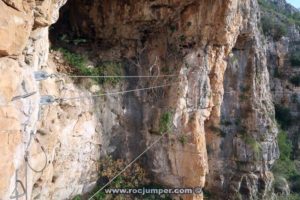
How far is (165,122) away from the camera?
9836mm

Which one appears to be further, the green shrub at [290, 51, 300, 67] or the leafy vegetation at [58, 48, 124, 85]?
the green shrub at [290, 51, 300, 67]

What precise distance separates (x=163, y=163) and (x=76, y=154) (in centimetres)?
292

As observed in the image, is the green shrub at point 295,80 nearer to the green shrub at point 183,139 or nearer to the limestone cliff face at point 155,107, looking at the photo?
the limestone cliff face at point 155,107

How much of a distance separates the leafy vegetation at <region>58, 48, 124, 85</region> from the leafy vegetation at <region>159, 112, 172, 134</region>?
5.54 ft

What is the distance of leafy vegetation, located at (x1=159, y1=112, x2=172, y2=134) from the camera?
32.2 feet

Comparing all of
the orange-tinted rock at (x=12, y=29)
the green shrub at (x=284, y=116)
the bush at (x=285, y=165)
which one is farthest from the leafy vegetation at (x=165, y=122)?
the green shrub at (x=284, y=116)

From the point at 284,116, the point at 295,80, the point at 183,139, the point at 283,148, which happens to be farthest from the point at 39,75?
the point at 295,80

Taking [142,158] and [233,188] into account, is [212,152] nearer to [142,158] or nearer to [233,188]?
[233,188]

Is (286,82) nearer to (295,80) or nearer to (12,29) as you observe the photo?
(295,80)

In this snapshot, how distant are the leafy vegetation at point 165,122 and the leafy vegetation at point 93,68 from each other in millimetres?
1689

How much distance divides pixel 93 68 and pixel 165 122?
2.56 m

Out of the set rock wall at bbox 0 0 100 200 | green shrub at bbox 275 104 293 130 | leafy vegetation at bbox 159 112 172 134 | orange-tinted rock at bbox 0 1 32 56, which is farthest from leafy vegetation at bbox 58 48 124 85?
green shrub at bbox 275 104 293 130

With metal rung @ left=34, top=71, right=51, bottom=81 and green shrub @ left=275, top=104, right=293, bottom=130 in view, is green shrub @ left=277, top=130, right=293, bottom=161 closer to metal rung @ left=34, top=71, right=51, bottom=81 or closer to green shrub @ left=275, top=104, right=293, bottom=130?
green shrub @ left=275, top=104, right=293, bottom=130

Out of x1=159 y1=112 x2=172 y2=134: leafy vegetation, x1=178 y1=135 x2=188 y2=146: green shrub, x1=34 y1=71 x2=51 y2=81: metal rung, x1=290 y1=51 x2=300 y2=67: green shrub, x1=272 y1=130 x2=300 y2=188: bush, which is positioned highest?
x1=290 y1=51 x2=300 y2=67: green shrub
